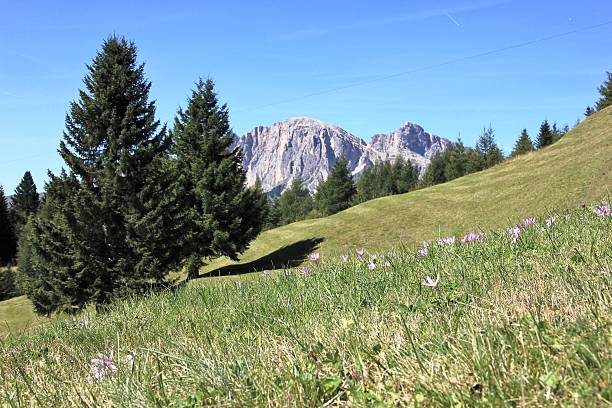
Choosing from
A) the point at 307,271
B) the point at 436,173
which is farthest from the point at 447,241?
the point at 436,173

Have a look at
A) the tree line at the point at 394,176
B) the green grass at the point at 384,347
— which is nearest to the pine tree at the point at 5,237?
the tree line at the point at 394,176

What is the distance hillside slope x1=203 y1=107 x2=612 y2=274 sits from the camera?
27375mm

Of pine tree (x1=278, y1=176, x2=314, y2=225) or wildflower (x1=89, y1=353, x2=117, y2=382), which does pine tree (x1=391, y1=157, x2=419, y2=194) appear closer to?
pine tree (x1=278, y1=176, x2=314, y2=225)

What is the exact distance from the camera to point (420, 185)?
319 ft

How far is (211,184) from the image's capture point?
32188mm

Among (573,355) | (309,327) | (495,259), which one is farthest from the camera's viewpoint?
(495,259)

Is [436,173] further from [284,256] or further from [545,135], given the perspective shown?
[284,256]

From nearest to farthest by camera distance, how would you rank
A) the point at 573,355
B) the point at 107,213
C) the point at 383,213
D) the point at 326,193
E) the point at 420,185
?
1. the point at 573,355
2. the point at 107,213
3. the point at 383,213
4. the point at 326,193
5. the point at 420,185

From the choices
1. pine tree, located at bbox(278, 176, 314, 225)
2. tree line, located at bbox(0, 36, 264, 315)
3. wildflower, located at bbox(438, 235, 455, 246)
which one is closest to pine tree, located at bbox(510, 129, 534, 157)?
pine tree, located at bbox(278, 176, 314, 225)

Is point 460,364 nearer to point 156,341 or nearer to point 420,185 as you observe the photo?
point 156,341

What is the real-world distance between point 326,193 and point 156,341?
3305 inches

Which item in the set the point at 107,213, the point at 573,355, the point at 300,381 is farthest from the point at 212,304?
the point at 107,213

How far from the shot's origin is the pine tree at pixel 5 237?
93750mm

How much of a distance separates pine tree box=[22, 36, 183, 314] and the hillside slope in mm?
8926
